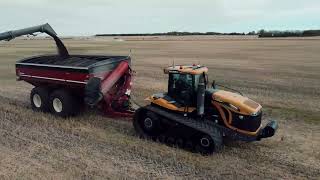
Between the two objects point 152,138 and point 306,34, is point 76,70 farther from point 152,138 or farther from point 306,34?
point 306,34

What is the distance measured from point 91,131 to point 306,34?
98882mm

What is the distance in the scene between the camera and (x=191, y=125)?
898cm

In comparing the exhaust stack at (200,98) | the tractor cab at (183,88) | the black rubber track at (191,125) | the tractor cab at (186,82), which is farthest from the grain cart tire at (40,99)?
the exhaust stack at (200,98)

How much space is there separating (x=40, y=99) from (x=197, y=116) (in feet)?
19.0

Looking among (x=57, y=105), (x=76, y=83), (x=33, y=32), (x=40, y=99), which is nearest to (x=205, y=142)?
(x=76, y=83)

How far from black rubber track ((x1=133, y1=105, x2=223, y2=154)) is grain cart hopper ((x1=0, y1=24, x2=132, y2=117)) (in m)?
1.47

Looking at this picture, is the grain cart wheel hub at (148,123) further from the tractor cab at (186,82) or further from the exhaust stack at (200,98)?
the exhaust stack at (200,98)

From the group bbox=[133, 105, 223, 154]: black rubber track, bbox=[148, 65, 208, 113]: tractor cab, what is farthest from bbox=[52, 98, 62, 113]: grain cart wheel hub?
bbox=[148, 65, 208, 113]: tractor cab

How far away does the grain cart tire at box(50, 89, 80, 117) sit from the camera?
1197 cm

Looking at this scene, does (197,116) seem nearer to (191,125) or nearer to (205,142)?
(191,125)

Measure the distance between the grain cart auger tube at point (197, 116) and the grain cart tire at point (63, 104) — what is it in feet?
9.53

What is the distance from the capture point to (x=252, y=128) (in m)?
8.98

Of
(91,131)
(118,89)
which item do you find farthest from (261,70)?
(91,131)

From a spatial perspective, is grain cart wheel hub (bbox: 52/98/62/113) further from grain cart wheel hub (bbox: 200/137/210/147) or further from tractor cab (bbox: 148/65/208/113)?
grain cart wheel hub (bbox: 200/137/210/147)
